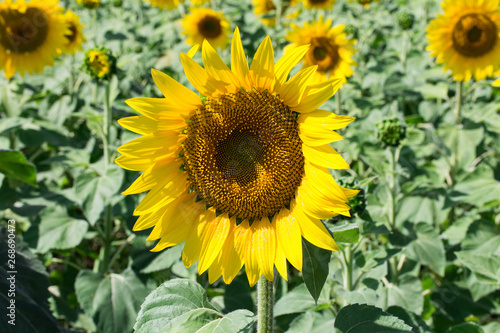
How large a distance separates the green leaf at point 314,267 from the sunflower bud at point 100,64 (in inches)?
85.5

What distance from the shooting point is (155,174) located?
1.63 meters

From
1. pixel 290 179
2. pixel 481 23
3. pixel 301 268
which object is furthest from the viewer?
pixel 481 23


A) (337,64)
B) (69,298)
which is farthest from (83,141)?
(337,64)

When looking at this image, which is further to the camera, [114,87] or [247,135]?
[114,87]

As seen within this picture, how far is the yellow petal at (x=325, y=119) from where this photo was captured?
4.54 ft

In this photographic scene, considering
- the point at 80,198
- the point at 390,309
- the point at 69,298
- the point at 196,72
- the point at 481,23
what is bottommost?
the point at 69,298

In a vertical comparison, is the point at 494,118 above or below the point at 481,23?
below

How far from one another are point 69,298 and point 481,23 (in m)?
3.50

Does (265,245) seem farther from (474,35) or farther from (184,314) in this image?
(474,35)

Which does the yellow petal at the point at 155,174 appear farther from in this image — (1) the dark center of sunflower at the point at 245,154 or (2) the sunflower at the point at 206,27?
(2) the sunflower at the point at 206,27

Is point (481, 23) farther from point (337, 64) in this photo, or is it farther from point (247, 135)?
point (247, 135)

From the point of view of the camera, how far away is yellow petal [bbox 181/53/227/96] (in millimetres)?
1519

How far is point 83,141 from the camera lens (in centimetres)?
416

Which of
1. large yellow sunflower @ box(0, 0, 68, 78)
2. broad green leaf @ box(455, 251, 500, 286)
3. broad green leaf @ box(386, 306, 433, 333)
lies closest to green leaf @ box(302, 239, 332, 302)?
broad green leaf @ box(386, 306, 433, 333)
